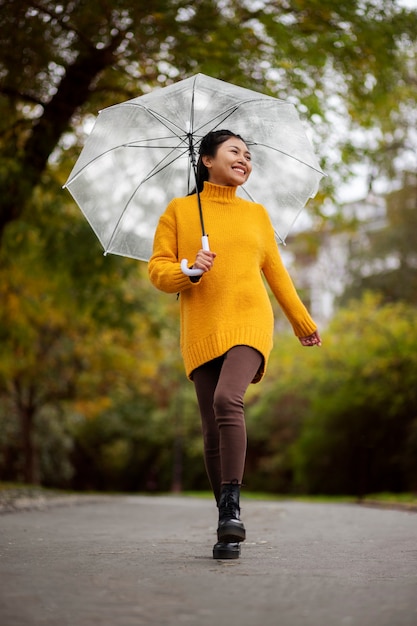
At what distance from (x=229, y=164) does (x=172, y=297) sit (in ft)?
69.1

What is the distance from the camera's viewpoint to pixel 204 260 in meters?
4.40

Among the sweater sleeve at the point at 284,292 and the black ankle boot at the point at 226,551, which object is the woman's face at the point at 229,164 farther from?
the black ankle boot at the point at 226,551

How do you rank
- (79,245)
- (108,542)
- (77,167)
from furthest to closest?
(79,245) → (77,167) → (108,542)

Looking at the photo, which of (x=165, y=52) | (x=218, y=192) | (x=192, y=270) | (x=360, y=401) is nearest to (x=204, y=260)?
(x=192, y=270)

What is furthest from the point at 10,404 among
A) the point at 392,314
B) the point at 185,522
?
the point at 185,522

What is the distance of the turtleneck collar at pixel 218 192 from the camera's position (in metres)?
4.95

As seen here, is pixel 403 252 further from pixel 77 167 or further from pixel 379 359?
pixel 77 167

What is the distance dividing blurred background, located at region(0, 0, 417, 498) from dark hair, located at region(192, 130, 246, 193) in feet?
14.8

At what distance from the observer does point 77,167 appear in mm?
5824

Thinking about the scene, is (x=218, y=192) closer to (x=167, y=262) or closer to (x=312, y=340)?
(x=167, y=262)

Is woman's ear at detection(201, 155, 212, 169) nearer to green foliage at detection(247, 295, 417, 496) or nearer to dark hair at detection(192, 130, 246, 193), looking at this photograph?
dark hair at detection(192, 130, 246, 193)

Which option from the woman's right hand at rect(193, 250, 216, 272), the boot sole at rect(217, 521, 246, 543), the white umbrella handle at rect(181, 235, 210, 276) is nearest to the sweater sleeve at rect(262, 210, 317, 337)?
→ the white umbrella handle at rect(181, 235, 210, 276)

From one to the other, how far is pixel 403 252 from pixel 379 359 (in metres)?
9.17

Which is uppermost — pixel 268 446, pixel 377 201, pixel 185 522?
pixel 377 201
